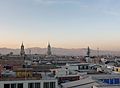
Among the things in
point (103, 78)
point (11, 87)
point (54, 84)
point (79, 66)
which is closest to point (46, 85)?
point (54, 84)

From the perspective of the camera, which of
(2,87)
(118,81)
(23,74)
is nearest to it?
(2,87)

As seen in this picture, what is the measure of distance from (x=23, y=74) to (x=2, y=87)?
20.1 ft

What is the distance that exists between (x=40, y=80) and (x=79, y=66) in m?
49.2

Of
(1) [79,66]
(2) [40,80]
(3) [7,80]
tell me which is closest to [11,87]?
(3) [7,80]

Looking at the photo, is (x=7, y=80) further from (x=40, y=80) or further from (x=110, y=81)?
(x=110, y=81)

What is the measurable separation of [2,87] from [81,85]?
11659mm

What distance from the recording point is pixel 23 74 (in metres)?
41.9

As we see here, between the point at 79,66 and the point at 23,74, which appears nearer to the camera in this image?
the point at 23,74

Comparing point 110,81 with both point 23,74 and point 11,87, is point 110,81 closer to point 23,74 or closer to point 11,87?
point 23,74

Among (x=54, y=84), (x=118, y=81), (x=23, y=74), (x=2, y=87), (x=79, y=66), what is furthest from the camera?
(x=79, y=66)

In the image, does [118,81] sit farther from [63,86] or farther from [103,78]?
[63,86]

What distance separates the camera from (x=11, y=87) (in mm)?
36781

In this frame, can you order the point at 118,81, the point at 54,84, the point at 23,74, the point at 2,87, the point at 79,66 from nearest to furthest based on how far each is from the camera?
the point at 2,87 < the point at 54,84 < the point at 23,74 < the point at 118,81 < the point at 79,66

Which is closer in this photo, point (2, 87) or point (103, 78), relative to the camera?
point (2, 87)
